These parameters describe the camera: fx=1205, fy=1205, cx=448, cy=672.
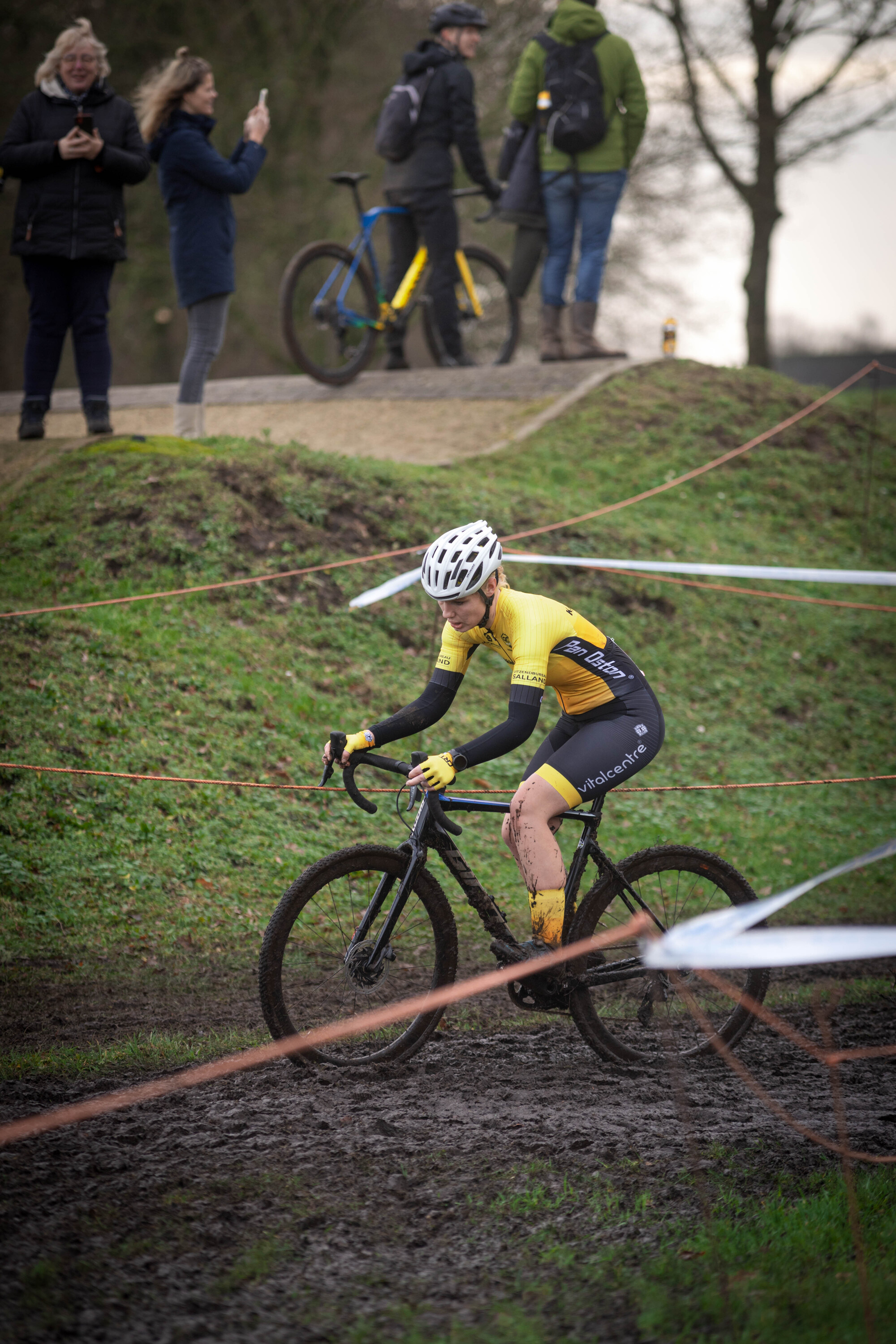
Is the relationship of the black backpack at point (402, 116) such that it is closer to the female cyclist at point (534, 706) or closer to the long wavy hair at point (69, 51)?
the long wavy hair at point (69, 51)

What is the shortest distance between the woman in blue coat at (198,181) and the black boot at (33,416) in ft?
3.83

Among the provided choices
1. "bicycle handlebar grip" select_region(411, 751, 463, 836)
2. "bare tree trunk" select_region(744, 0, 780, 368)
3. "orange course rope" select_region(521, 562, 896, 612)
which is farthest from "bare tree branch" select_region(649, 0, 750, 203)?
"bicycle handlebar grip" select_region(411, 751, 463, 836)

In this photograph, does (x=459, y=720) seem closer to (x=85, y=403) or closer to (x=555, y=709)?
(x=555, y=709)

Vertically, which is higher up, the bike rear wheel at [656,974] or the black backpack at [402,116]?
the black backpack at [402,116]

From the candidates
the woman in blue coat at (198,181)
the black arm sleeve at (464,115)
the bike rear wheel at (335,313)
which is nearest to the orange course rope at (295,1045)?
the woman in blue coat at (198,181)

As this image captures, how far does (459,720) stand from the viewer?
Result: 854 cm

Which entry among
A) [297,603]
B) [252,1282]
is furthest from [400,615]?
[252,1282]

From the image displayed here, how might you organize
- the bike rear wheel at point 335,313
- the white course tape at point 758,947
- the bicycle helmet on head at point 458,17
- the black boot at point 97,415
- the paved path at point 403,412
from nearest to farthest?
the white course tape at point 758,947
the black boot at point 97,415
the bicycle helmet on head at point 458,17
the bike rear wheel at point 335,313
the paved path at point 403,412

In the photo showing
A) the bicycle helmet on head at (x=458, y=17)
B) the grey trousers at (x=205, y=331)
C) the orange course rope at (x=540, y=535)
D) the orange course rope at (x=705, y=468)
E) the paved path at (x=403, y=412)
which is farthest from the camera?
the paved path at (x=403, y=412)

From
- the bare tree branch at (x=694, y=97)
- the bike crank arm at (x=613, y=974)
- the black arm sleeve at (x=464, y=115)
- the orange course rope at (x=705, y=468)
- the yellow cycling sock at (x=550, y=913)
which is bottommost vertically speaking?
the bike crank arm at (x=613, y=974)

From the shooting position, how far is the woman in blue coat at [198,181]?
29.2 ft

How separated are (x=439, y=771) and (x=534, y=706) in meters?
0.45

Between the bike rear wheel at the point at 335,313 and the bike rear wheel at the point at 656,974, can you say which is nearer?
the bike rear wheel at the point at 656,974

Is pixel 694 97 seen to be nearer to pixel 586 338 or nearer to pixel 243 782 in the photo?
pixel 586 338
